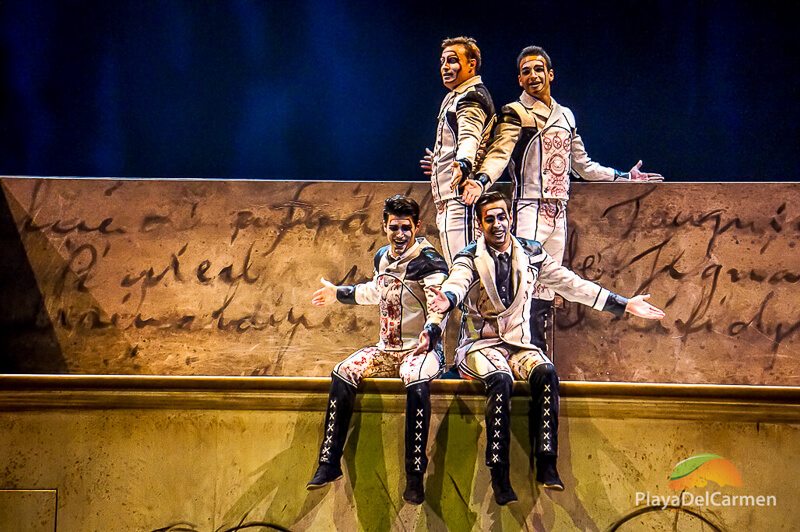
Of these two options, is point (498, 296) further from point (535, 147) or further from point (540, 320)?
point (535, 147)

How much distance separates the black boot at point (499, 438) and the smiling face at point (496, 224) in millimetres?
641

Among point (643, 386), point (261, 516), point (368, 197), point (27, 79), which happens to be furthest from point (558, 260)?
point (27, 79)

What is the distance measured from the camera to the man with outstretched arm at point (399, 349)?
3.47m

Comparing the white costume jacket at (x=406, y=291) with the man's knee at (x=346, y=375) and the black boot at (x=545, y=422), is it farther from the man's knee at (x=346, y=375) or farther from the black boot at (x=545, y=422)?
the black boot at (x=545, y=422)

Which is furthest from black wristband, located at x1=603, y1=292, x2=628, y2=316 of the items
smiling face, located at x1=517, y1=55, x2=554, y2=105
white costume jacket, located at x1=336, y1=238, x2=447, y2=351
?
smiling face, located at x1=517, y1=55, x2=554, y2=105

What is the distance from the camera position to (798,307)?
14.9ft

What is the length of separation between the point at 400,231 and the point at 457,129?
0.63 metres

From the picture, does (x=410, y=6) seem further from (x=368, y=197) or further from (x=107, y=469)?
(x=107, y=469)

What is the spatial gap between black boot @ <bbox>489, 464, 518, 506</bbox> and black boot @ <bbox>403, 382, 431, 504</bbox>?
28 cm

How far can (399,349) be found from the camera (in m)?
3.86

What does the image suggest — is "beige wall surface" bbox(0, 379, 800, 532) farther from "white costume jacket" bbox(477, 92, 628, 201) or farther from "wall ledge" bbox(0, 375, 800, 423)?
"white costume jacket" bbox(477, 92, 628, 201)

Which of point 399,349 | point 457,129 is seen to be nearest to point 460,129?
point 457,129

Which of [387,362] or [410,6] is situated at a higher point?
[410,6]

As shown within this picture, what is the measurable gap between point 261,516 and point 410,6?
3362mm
